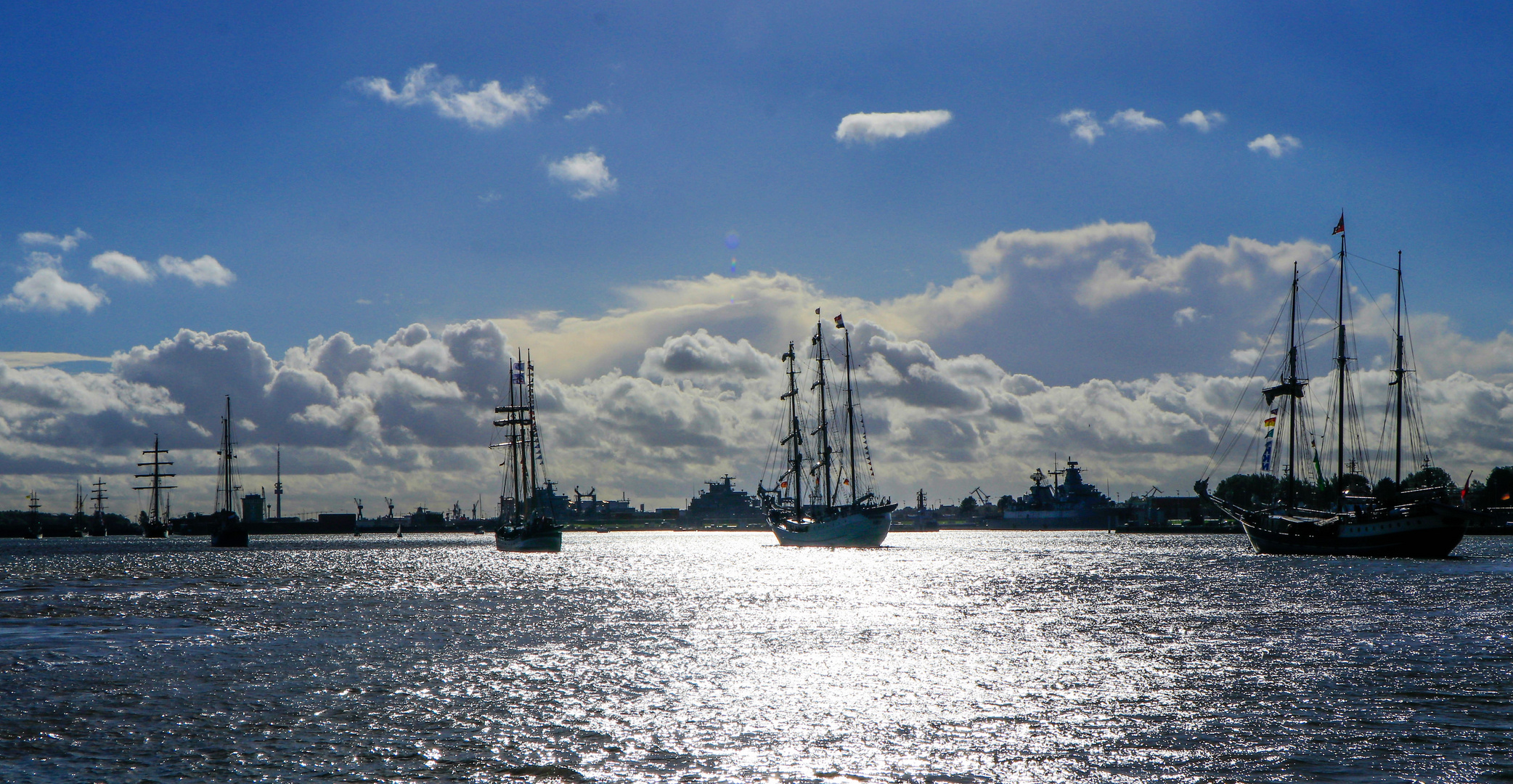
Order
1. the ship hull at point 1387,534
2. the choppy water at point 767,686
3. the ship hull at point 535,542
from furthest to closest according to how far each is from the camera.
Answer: the ship hull at point 535,542 < the ship hull at point 1387,534 < the choppy water at point 767,686

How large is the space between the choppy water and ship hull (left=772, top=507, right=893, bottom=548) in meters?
69.1

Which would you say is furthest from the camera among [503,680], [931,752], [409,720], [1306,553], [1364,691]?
[1306,553]

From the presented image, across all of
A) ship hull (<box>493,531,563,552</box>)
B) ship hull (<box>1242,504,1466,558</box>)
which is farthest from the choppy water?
ship hull (<box>493,531,563,552</box>)

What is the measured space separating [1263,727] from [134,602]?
51.5 metres

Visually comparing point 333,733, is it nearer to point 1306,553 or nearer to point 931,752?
point 931,752

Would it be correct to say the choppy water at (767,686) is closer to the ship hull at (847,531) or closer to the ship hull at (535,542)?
the ship hull at (535,542)

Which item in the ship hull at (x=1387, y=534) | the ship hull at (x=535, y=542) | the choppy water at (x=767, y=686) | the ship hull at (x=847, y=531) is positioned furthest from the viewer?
the ship hull at (x=847, y=531)

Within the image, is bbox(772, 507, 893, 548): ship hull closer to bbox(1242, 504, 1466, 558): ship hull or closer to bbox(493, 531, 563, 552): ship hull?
bbox(493, 531, 563, 552): ship hull

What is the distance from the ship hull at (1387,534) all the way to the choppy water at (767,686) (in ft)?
106

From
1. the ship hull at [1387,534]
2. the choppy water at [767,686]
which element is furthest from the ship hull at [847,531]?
the choppy water at [767,686]

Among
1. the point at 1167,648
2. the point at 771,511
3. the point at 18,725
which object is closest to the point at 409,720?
the point at 18,725

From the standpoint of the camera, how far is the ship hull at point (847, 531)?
126938 mm

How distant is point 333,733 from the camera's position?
790 inches

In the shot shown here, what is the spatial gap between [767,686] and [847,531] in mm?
104373
